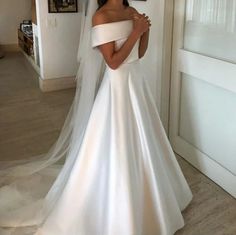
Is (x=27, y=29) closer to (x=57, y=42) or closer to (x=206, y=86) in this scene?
(x=57, y=42)

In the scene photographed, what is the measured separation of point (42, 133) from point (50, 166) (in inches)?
30.9

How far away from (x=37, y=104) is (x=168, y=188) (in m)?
2.73

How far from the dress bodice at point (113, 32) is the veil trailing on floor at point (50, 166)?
0.13 meters

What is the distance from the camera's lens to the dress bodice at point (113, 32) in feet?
5.72

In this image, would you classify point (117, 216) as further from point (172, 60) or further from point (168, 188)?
point (172, 60)

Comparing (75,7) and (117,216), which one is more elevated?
(75,7)

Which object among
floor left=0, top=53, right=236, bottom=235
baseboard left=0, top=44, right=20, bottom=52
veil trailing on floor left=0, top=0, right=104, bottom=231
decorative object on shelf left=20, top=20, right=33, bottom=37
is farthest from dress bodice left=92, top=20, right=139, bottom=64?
baseboard left=0, top=44, right=20, bottom=52

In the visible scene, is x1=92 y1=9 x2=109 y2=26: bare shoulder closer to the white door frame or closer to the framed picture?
the white door frame

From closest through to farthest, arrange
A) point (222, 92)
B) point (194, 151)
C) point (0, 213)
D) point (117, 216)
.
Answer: point (117, 216) < point (0, 213) < point (222, 92) < point (194, 151)

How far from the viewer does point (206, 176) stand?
8.73ft

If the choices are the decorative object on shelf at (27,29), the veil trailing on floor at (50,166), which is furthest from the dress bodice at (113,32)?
the decorative object on shelf at (27,29)

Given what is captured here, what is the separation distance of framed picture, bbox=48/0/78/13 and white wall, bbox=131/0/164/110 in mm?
1992

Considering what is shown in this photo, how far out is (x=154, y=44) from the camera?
2.88 metres

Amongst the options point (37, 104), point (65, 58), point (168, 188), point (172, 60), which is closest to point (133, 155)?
point (168, 188)
